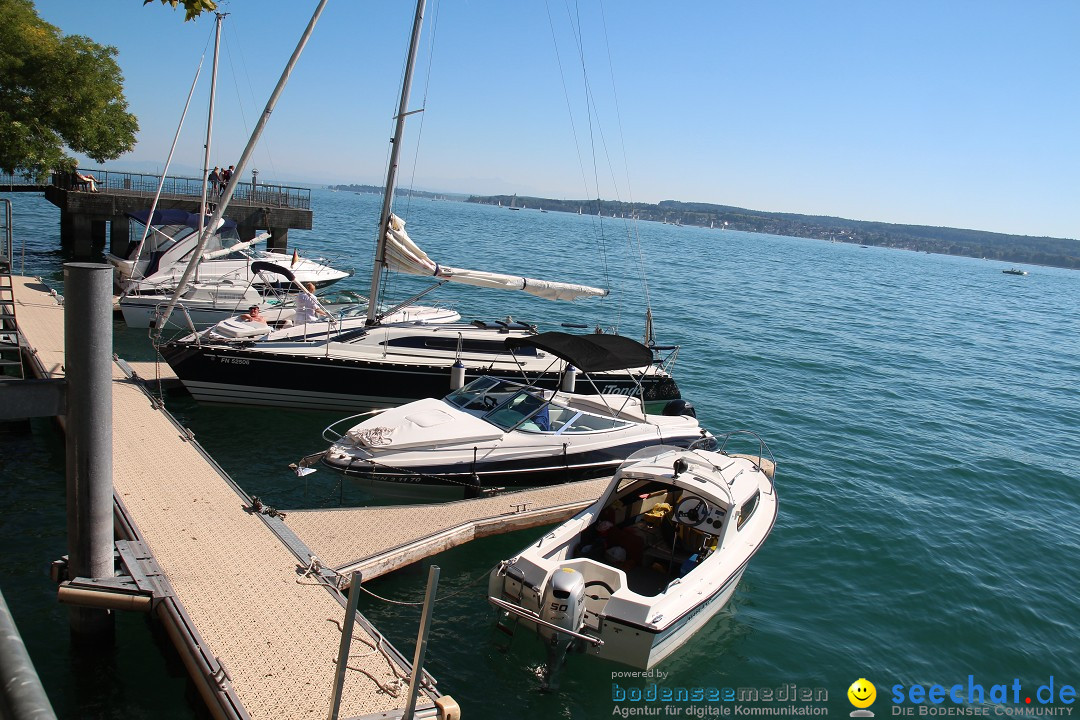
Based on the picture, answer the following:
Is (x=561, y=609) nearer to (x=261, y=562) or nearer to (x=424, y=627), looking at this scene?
(x=424, y=627)

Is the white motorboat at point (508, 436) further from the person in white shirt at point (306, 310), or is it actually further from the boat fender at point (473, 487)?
the person in white shirt at point (306, 310)

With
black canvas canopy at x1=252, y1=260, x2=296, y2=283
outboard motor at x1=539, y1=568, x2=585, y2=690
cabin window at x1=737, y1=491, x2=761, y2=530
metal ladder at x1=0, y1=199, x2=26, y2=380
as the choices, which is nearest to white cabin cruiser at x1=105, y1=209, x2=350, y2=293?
black canvas canopy at x1=252, y1=260, x2=296, y2=283

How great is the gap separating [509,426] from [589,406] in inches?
77.5

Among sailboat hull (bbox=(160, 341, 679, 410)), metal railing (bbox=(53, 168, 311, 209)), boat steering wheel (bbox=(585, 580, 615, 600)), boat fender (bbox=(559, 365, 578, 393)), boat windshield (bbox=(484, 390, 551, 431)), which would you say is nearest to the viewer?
boat steering wheel (bbox=(585, 580, 615, 600))

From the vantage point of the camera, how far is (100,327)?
22.1 feet

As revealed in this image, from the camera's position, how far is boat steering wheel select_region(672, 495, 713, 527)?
11227mm

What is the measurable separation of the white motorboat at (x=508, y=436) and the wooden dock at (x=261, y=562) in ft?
2.05

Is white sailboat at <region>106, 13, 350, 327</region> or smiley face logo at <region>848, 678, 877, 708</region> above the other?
white sailboat at <region>106, 13, 350, 327</region>

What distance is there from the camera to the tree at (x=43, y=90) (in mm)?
26875

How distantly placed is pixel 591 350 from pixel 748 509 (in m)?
4.39

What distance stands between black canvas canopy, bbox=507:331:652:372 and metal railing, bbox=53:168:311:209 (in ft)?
90.6

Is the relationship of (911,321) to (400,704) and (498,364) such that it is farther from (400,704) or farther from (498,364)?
(400,704)

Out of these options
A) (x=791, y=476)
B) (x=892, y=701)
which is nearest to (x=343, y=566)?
(x=892, y=701)

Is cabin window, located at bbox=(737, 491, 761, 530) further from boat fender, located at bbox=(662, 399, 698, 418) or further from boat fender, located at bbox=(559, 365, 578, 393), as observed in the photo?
boat fender, located at bbox=(559, 365, 578, 393)
